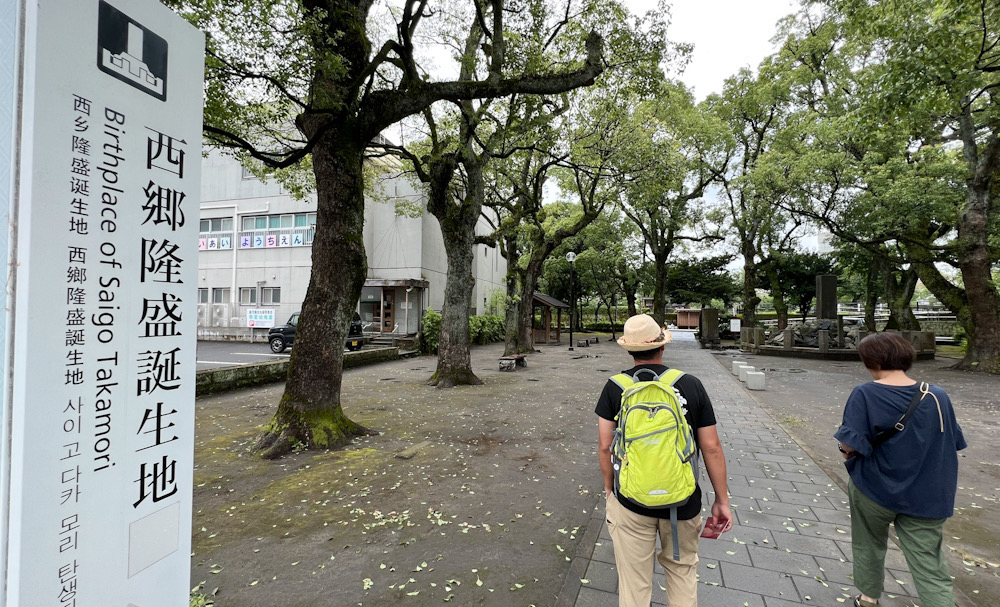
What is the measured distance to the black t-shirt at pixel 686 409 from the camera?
2234 mm

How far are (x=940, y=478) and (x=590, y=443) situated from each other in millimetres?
4445

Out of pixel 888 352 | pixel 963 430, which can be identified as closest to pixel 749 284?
pixel 963 430

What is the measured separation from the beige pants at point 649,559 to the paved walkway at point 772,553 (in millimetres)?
648

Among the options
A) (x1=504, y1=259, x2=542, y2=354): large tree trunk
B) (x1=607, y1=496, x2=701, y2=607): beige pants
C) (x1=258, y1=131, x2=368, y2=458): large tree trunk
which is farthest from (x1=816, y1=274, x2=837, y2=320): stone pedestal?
(x1=607, y1=496, x2=701, y2=607): beige pants

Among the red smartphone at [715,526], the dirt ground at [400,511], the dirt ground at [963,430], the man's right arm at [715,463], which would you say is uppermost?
the man's right arm at [715,463]

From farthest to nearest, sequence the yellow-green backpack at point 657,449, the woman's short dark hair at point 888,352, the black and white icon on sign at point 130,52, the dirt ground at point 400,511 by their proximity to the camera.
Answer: the dirt ground at point 400,511 → the woman's short dark hair at point 888,352 → the yellow-green backpack at point 657,449 → the black and white icon on sign at point 130,52

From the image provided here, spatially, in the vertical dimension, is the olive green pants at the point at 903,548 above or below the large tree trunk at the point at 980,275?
below

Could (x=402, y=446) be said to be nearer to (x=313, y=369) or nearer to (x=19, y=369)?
(x=313, y=369)

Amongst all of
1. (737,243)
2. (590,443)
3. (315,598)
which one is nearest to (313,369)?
(315,598)

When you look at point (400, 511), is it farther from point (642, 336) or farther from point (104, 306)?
point (104, 306)

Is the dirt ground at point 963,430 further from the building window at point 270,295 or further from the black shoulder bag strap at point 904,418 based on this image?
the building window at point 270,295

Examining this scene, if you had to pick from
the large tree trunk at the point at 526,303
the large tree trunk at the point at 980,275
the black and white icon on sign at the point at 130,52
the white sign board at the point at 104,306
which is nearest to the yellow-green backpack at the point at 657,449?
the white sign board at the point at 104,306

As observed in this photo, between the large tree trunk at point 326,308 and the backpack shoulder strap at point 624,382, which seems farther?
the large tree trunk at point 326,308

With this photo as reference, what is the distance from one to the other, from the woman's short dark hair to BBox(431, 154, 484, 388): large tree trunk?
29.7 ft
